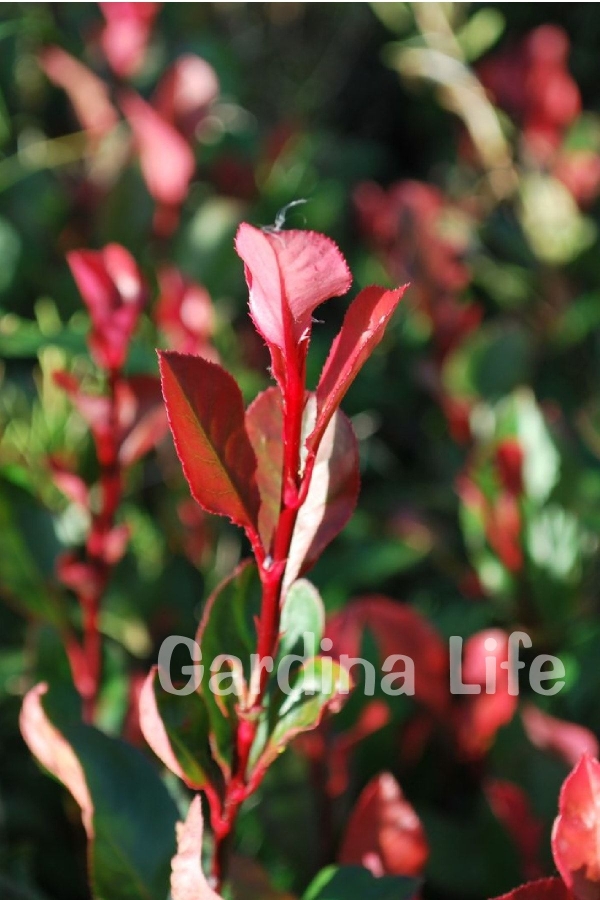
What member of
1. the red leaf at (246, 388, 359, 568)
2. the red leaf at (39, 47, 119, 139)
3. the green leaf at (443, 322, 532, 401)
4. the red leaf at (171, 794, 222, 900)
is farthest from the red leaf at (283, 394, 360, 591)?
the red leaf at (39, 47, 119, 139)

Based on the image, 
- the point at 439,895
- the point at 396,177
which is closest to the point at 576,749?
the point at 439,895

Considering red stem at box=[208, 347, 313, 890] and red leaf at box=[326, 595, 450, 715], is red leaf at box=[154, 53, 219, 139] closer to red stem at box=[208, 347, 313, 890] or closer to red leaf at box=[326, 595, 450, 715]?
red leaf at box=[326, 595, 450, 715]

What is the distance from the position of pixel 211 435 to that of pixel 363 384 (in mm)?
802

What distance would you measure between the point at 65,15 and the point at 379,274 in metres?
0.76

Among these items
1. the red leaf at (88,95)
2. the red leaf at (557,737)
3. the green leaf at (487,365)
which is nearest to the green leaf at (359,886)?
the red leaf at (557,737)

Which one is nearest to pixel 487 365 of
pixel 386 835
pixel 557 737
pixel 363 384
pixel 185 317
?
pixel 363 384

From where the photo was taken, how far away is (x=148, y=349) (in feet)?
3.17

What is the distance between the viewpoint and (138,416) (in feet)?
2.39

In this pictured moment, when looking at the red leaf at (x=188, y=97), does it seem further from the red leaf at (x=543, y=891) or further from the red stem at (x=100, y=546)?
the red leaf at (x=543, y=891)

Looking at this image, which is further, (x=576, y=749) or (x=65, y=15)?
(x=65, y=15)

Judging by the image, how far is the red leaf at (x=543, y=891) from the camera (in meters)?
0.47

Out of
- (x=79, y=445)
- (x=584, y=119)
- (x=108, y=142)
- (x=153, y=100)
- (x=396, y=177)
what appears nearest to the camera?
(x=79, y=445)

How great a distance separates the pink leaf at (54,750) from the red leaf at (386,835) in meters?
0.15

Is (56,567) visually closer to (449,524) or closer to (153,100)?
(449,524)
